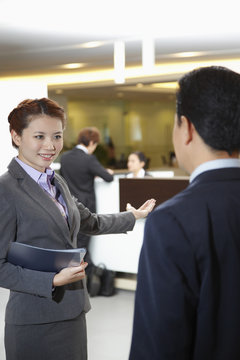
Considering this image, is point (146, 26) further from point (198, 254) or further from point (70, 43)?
point (198, 254)

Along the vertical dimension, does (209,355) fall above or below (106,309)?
above

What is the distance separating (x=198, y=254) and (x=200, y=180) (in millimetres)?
157

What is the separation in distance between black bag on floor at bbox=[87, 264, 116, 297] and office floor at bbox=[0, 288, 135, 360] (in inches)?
2.6

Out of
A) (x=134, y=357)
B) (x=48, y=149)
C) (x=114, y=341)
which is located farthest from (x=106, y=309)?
(x=134, y=357)

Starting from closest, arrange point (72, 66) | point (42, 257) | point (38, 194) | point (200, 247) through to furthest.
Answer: point (200, 247)
point (42, 257)
point (38, 194)
point (72, 66)

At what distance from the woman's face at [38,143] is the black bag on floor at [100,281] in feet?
11.4

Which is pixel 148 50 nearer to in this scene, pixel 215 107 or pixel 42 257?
pixel 42 257

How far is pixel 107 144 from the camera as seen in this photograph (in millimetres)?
16203

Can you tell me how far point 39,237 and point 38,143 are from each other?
0.37 metres

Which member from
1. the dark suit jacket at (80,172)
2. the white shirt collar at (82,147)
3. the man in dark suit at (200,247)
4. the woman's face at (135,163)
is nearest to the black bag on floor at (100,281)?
the dark suit jacket at (80,172)

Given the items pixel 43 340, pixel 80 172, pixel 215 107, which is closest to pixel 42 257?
pixel 43 340

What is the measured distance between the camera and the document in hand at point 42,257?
1.73 meters

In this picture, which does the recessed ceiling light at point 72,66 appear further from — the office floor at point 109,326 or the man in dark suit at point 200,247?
the man in dark suit at point 200,247

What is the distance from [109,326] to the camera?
443 centimetres
